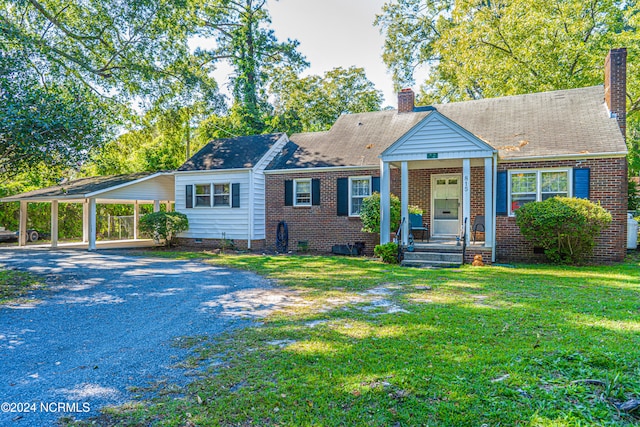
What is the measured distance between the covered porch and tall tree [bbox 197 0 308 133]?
1400 cm

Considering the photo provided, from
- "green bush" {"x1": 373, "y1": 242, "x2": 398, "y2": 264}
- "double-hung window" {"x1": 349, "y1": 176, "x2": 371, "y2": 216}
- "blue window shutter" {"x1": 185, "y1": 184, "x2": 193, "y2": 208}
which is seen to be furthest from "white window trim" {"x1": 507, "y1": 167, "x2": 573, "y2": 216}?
"blue window shutter" {"x1": 185, "y1": 184, "x2": 193, "y2": 208}

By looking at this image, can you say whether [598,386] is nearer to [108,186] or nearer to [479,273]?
[479,273]

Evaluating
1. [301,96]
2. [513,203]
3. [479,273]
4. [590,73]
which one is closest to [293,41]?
[301,96]

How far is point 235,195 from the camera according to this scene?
51.9 ft

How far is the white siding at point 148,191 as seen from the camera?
1648 centimetres

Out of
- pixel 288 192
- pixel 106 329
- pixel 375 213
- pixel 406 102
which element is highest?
pixel 406 102

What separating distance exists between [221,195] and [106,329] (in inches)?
452

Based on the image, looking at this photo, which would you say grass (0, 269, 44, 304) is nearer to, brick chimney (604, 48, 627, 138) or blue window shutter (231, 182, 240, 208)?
blue window shutter (231, 182, 240, 208)

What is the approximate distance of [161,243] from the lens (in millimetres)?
18016

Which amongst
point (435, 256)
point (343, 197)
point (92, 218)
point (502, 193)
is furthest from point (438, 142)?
point (92, 218)

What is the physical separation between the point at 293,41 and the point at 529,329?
81.2ft

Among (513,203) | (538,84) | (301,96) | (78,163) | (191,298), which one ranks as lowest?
(191,298)

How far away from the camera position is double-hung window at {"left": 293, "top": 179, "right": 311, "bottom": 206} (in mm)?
15164

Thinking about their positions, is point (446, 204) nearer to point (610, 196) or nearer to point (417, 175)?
point (417, 175)
